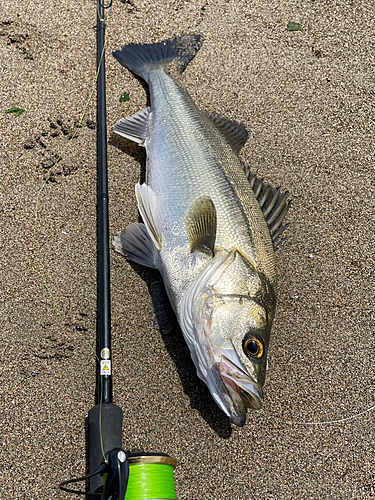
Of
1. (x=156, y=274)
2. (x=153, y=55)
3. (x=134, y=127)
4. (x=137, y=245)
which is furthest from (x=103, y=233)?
(x=153, y=55)

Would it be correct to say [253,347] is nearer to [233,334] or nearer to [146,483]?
[233,334]

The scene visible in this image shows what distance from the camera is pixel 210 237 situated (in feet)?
7.57

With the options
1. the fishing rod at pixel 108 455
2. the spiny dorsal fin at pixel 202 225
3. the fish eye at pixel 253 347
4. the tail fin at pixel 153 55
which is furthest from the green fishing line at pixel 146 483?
the tail fin at pixel 153 55

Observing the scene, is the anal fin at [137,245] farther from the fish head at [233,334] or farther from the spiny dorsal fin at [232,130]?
the spiny dorsal fin at [232,130]

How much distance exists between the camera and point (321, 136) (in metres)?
3.19

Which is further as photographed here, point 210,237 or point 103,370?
point 210,237

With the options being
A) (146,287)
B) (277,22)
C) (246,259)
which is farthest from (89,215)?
(277,22)

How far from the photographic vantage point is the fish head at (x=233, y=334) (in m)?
2.05

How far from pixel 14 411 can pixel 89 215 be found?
1.24m

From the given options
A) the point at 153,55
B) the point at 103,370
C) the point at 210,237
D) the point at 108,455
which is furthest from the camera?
the point at 153,55

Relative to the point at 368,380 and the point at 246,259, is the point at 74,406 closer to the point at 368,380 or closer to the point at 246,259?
the point at 246,259

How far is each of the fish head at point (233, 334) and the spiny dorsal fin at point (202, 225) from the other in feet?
0.50

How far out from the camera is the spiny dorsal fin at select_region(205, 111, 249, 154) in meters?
2.92

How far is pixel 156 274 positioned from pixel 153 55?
173 centimetres
